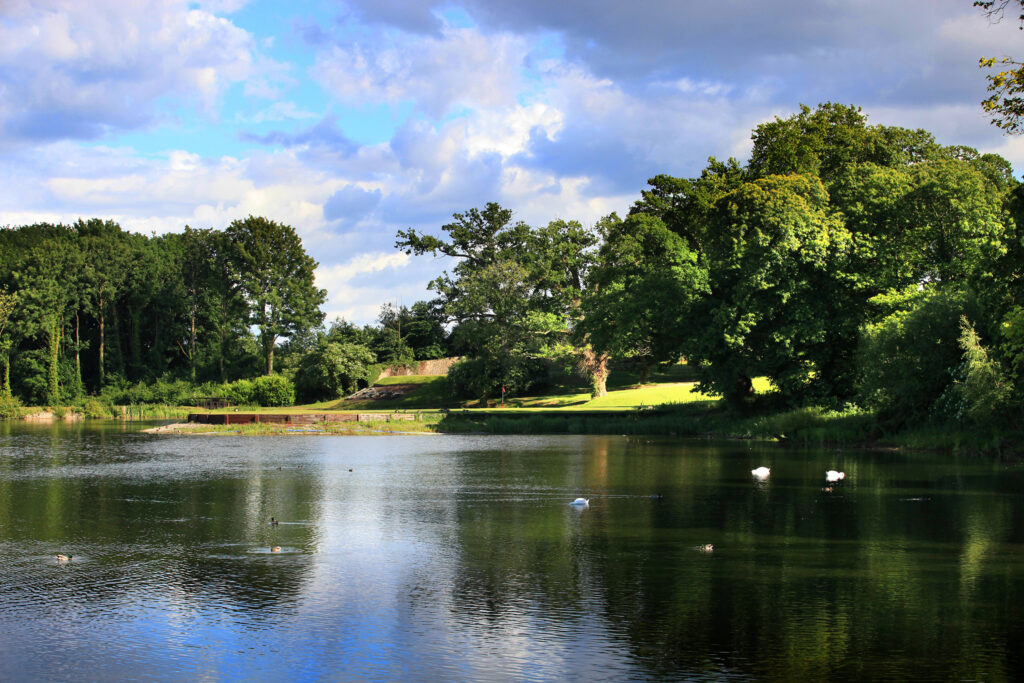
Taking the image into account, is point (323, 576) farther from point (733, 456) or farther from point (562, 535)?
point (733, 456)

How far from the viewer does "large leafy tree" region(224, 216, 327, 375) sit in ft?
301

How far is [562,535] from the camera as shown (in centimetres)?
1636

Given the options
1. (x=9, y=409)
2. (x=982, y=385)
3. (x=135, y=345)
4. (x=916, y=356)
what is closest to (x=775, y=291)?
(x=916, y=356)

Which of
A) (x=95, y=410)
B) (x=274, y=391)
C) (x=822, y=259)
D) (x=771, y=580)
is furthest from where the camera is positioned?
(x=274, y=391)

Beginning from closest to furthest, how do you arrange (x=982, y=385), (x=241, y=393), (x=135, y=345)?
(x=982, y=385) → (x=241, y=393) → (x=135, y=345)

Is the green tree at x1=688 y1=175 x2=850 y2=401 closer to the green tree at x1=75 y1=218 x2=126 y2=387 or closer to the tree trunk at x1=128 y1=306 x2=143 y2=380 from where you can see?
the green tree at x1=75 y1=218 x2=126 y2=387

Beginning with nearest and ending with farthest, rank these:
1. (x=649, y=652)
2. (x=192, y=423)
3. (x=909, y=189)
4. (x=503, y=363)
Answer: (x=649, y=652), (x=909, y=189), (x=192, y=423), (x=503, y=363)

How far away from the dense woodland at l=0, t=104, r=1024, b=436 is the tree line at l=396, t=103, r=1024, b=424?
4.7 inches

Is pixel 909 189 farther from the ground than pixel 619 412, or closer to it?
farther from the ground

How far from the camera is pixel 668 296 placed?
47.1 meters

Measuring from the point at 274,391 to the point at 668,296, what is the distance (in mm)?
46503

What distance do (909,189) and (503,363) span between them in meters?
34.1

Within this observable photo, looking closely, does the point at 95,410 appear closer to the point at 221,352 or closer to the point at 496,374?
the point at 221,352

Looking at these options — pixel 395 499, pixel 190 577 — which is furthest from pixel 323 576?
pixel 395 499
